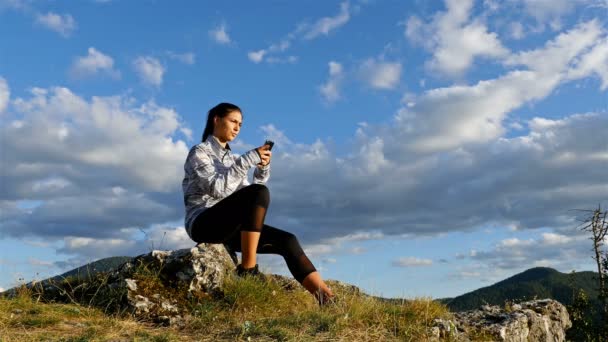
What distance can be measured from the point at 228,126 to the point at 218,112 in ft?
0.96

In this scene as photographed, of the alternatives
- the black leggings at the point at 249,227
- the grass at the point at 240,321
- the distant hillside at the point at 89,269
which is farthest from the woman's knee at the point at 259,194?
the distant hillside at the point at 89,269

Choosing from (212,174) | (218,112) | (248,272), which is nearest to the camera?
(212,174)

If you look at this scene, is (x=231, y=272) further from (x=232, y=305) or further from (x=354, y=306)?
(x=354, y=306)

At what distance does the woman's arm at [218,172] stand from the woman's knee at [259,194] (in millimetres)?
220

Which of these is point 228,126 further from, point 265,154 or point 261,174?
point 261,174

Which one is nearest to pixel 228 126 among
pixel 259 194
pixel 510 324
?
pixel 259 194

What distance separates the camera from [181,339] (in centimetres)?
645

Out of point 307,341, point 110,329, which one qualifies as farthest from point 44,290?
point 307,341

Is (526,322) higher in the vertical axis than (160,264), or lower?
lower

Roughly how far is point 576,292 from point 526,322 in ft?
63.1

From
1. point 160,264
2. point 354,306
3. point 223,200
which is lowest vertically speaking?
point 354,306

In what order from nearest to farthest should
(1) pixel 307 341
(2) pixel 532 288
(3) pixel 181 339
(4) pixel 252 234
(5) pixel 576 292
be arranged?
(1) pixel 307 341
(3) pixel 181 339
(4) pixel 252 234
(5) pixel 576 292
(2) pixel 532 288

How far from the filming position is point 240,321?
284 inches

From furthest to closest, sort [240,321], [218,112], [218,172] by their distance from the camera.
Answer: [218,112], [218,172], [240,321]
